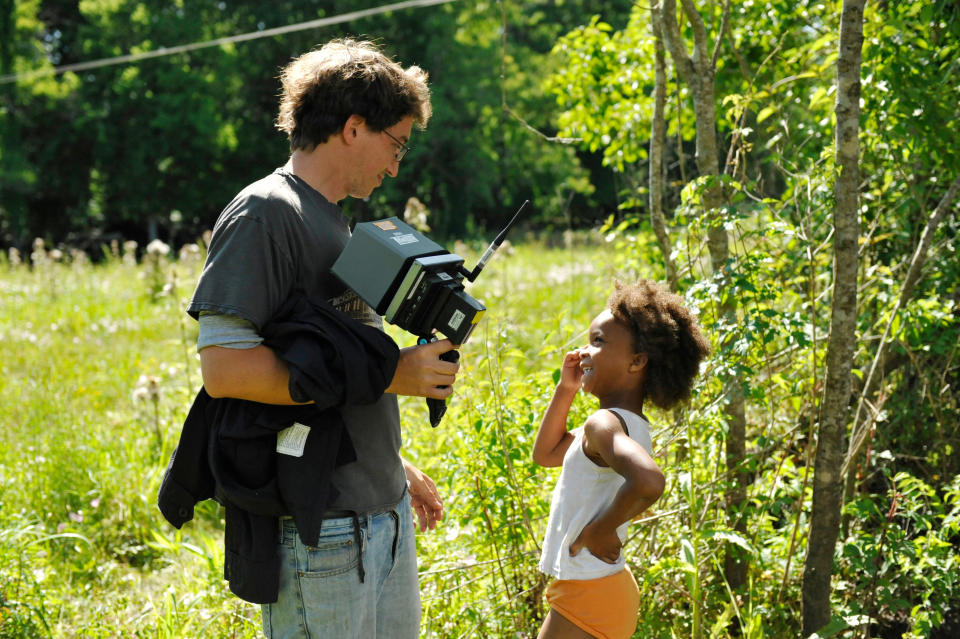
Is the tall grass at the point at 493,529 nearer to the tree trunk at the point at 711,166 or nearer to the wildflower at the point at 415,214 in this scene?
the tree trunk at the point at 711,166

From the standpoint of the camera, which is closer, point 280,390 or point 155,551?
point 280,390

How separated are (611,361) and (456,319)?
539 millimetres

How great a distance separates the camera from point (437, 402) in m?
2.02

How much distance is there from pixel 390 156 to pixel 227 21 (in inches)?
995

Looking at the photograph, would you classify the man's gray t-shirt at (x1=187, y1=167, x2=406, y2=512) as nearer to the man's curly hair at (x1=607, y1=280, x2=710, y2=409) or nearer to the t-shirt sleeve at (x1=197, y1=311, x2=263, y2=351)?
the t-shirt sleeve at (x1=197, y1=311, x2=263, y2=351)

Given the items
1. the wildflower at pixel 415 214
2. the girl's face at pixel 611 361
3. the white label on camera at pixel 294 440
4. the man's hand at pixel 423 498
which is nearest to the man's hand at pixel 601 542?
the girl's face at pixel 611 361

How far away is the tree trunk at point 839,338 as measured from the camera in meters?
2.54

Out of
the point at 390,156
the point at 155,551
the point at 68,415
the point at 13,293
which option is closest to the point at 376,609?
the point at 390,156

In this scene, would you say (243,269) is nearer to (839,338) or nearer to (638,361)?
(638,361)

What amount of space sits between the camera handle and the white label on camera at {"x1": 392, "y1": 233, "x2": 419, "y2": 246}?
0.22 m

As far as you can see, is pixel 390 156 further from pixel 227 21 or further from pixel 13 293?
pixel 227 21

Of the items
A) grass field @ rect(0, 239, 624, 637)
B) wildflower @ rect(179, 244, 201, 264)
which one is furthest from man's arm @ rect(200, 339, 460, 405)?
→ wildflower @ rect(179, 244, 201, 264)

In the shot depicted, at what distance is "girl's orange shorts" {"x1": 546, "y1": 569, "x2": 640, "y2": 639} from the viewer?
205 centimetres

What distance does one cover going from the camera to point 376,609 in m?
1.91
